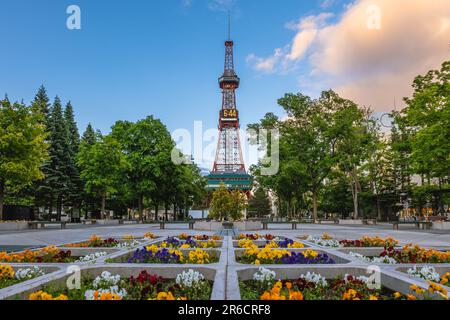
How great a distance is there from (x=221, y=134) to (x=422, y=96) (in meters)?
75.8

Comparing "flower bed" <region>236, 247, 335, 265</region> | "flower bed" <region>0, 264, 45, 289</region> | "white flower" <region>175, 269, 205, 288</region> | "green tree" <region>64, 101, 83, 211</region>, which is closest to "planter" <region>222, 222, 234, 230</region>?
"flower bed" <region>236, 247, 335, 265</region>

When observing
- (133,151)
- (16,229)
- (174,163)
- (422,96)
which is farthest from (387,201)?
(16,229)

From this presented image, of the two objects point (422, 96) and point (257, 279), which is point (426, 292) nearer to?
point (257, 279)

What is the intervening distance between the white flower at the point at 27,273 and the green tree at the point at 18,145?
25.1m

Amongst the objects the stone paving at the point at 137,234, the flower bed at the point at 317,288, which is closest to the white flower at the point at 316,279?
the flower bed at the point at 317,288

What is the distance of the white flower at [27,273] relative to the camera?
655cm

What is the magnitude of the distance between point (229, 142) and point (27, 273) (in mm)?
99063

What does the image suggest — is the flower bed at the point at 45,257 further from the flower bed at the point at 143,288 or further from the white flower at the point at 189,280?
the white flower at the point at 189,280

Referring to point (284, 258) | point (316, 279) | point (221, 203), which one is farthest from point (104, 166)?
point (316, 279)

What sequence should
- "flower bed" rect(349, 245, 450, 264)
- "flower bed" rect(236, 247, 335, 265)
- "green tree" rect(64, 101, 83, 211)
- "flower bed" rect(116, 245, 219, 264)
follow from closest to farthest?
"flower bed" rect(236, 247, 335, 265) → "flower bed" rect(116, 245, 219, 264) → "flower bed" rect(349, 245, 450, 264) → "green tree" rect(64, 101, 83, 211)

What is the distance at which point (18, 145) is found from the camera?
2928cm

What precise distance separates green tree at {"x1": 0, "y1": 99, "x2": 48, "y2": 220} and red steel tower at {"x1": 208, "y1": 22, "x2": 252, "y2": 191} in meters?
68.0

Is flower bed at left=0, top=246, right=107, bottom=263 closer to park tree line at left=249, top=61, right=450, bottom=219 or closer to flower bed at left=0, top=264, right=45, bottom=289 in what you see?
flower bed at left=0, top=264, right=45, bottom=289

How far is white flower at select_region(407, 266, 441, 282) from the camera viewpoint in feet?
19.9
